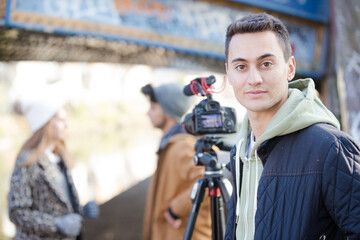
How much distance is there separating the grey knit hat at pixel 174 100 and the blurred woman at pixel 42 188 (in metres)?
0.71

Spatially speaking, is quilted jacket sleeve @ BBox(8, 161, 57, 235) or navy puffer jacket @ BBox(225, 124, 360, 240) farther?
quilted jacket sleeve @ BBox(8, 161, 57, 235)

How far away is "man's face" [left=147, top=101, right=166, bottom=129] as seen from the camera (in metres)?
2.53

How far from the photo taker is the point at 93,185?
6.81 meters

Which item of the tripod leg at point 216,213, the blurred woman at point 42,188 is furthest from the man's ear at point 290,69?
the blurred woman at point 42,188

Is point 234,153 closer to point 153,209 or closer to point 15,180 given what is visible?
point 153,209

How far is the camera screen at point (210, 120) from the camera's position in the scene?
1.65 metres

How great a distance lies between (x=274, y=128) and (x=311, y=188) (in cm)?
19

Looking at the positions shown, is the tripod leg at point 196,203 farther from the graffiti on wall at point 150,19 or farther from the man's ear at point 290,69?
the graffiti on wall at point 150,19

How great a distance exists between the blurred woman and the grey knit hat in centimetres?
71

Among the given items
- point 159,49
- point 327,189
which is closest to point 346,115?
point 159,49

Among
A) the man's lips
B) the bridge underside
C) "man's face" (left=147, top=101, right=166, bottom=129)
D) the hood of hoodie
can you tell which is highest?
the bridge underside

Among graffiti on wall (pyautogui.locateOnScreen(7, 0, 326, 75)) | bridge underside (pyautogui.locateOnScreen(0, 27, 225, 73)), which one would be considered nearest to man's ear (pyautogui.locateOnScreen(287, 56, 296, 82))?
graffiti on wall (pyautogui.locateOnScreen(7, 0, 326, 75))

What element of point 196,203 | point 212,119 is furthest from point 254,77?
point 196,203

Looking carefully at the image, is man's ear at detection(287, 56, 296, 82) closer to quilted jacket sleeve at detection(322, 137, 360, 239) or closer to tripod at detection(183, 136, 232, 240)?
quilted jacket sleeve at detection(322, 137, 360, 239)
